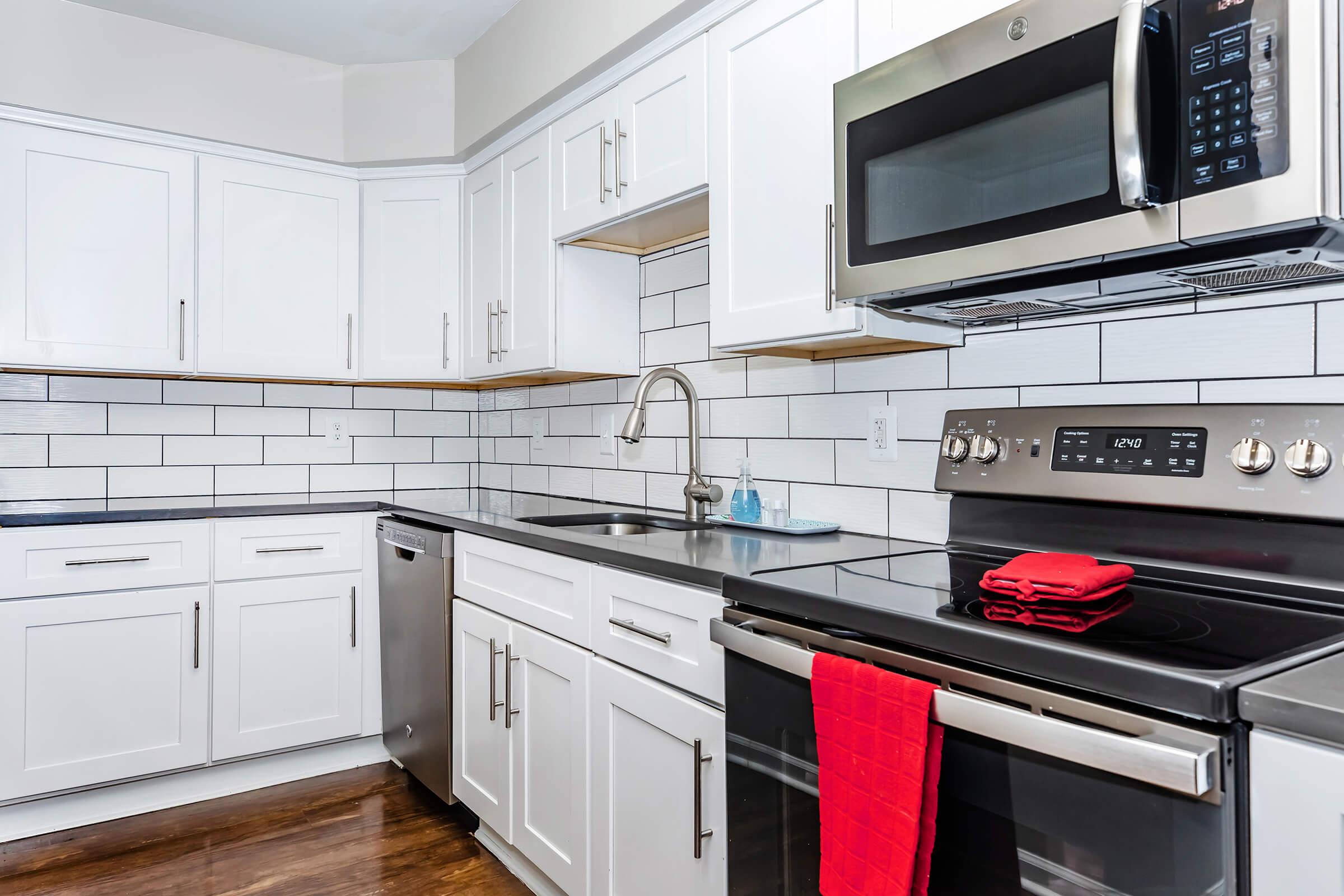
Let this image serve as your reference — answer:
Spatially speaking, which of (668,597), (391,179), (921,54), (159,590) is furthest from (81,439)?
(921,54)

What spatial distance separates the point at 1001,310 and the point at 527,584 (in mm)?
1205

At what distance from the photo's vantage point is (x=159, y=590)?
2.54 metres

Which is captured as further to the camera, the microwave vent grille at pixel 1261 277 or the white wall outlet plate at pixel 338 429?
the white wall outlet plate at pixel 338 429

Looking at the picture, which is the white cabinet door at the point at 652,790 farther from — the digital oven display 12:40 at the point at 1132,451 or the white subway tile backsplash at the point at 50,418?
the white subway tile backsplash at the point at 50,418

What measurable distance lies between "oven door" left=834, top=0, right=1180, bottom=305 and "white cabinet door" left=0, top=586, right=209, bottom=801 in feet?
7.56

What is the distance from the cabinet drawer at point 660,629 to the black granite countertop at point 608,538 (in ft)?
0.09

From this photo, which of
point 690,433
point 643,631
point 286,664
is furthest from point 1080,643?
point 286,664

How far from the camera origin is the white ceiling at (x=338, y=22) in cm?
260

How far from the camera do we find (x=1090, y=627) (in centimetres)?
92

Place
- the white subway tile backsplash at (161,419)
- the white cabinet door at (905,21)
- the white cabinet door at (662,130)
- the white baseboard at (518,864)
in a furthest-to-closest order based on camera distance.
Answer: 1. the white subway tile backsplash at (161,419)
2. the white baseboard at (518,864)
3. the white cabinet door at (662,130)
4. the white cabinet door at (905,21)

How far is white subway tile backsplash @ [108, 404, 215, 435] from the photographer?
113 inches

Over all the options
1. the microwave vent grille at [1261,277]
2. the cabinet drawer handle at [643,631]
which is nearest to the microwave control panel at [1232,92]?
the microwave vent grille at [1261,277]

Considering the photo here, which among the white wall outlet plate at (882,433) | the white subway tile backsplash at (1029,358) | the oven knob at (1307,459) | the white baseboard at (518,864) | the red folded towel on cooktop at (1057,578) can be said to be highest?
the white subway tile backsplash at (1029,358)

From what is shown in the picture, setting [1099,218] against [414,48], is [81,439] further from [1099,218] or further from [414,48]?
[1099,218]
